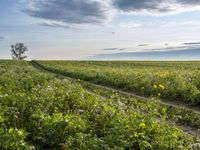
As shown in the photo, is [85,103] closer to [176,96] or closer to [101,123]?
[101,123]

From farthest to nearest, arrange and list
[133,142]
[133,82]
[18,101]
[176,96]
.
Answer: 1. [133,82]
2. [176,96]
3. [18,101]
4. [133,142]

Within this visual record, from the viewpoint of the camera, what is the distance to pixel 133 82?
19609 millimetres

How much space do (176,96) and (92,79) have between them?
11275mm

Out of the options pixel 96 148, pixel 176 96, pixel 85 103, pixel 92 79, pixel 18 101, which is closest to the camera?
pixel 96 148

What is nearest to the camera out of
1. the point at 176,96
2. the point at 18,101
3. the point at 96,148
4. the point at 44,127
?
the point at 96,148

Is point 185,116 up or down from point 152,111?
down

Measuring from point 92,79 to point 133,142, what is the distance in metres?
18.9

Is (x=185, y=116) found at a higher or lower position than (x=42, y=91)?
lower

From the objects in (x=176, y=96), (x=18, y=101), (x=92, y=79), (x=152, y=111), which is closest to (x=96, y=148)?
(x=152, y=111)

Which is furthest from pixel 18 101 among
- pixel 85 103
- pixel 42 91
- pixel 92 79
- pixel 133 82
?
pixel 92 79

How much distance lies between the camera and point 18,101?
10.0 m

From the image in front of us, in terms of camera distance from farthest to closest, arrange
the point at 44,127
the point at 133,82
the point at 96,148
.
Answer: the point at 133,82 → the point at 44,127 → the point at 96,148

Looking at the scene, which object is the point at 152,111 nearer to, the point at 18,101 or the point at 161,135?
the point at 161,135

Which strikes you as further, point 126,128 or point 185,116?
point 185,116
